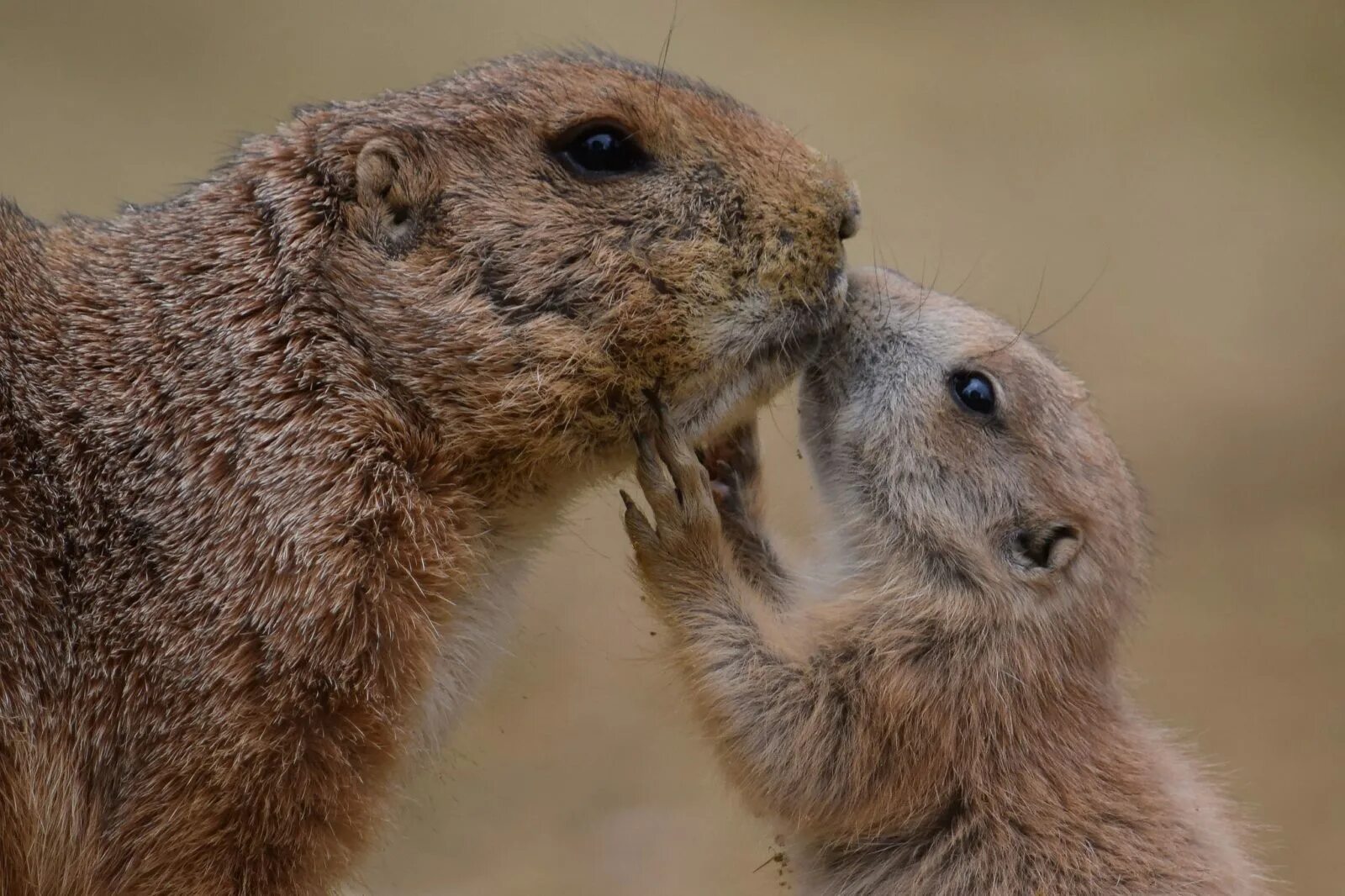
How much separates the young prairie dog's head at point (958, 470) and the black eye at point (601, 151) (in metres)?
0.66

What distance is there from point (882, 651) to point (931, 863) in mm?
474

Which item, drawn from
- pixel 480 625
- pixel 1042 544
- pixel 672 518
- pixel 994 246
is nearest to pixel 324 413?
pixel 480 625

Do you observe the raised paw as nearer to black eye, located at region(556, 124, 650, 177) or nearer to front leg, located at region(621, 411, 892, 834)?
front leg, located at region(621, 411, 892, 834)

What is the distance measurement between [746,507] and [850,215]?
841mm

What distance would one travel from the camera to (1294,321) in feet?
24.0

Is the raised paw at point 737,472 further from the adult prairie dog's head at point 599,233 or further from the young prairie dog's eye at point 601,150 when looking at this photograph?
the young prairie dog's eye at point 601,150

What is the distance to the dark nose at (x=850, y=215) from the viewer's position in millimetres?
2732

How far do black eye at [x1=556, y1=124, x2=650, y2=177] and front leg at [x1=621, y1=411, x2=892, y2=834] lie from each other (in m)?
0.73

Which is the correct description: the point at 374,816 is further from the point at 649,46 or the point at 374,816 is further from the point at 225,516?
the point at 649,46

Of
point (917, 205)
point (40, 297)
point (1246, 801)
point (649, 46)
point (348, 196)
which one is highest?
point (348, 196)

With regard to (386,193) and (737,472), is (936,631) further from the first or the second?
(386,193)

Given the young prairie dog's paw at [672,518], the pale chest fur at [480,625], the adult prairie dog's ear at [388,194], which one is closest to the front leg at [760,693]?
the young prairie dog's paw at [672,518]

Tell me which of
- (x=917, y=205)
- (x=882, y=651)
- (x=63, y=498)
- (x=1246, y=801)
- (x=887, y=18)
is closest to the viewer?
(x=63, y=498)

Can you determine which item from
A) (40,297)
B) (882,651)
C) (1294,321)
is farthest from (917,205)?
(40,297)
